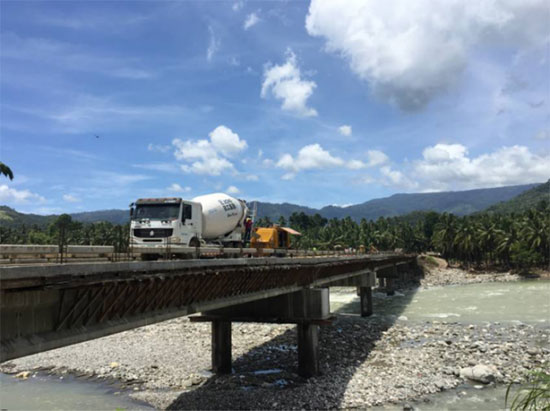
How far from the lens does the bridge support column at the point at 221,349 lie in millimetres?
22312

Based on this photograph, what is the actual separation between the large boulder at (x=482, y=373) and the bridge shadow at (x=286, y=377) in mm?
5429

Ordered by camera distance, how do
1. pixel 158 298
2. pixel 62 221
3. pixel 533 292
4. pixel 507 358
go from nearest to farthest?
pixel 62 221 → pixel 158 298 → pixel 507 358 → pixel 533 292

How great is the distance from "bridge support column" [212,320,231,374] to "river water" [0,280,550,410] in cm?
488

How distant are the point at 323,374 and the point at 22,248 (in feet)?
52.5

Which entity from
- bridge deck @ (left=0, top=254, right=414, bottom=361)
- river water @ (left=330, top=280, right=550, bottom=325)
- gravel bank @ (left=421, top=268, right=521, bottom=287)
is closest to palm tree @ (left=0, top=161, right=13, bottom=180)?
bridge deck @ (left=0, top=254, right=414, bottom=361)

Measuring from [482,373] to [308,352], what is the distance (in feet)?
27.5

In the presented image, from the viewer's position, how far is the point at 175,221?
17.7 meters

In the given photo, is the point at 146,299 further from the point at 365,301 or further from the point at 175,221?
the point at 365,301

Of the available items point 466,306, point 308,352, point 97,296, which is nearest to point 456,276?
point 466,306

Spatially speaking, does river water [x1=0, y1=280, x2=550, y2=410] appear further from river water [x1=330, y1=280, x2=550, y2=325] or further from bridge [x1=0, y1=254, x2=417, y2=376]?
bridge [x1=0, y1=254, x2=417, y2=376]

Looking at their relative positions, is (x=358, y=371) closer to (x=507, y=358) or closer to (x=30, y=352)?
(x=507, y=358)

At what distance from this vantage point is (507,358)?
23.2 metres

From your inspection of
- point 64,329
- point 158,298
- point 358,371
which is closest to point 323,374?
point 358,371

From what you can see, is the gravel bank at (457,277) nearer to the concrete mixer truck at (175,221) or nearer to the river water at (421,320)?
the river water at (421,320)
